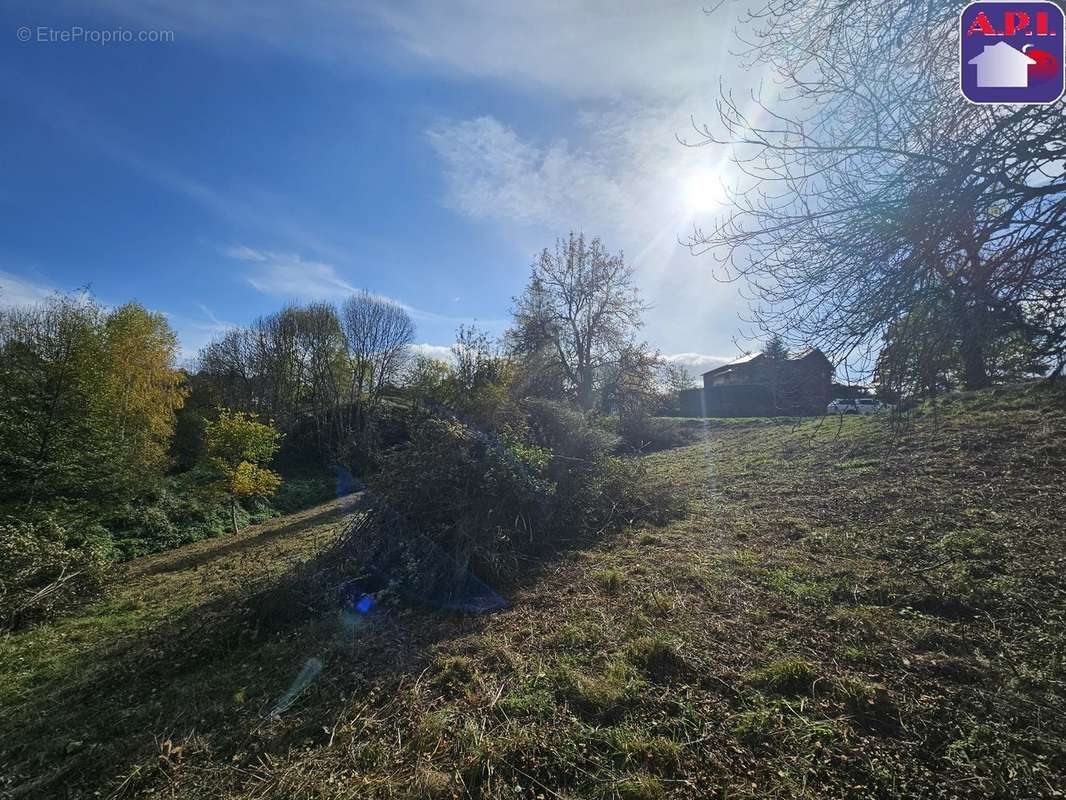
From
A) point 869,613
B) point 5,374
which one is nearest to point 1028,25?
point 869,613

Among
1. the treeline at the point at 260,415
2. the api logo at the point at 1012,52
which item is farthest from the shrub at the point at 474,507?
the api logo at the point at 1012,52

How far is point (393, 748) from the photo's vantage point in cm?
217

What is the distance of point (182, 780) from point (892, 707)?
3572mm

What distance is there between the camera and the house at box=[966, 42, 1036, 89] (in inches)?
99.6

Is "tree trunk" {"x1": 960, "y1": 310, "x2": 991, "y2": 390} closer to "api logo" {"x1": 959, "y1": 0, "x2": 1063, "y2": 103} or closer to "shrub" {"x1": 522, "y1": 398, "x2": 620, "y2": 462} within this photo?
"api logo" {"x1": 959, "y1": 0, "x2": 1063, "y2": 103}

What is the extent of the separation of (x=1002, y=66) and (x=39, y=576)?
1083 cm

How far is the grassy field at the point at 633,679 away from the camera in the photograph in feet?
6.23

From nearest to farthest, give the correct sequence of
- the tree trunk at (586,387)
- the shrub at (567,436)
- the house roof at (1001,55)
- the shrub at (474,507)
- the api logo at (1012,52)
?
the api logo at (1012,52) < the house roof at (1001,55) < the shrub at (474,507) < the shrub at (567,436) < the tree trunk at (586,387)

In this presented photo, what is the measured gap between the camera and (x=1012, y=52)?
8.32ft

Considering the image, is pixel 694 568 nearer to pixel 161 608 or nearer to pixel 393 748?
pixel 393 748

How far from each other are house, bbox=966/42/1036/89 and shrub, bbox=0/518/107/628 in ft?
34.0

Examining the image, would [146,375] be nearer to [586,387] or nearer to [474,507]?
[586,387]

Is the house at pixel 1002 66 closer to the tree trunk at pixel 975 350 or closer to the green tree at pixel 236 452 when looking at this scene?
the tree trunk at pixel 975 350

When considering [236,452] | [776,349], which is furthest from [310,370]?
[776,349]
